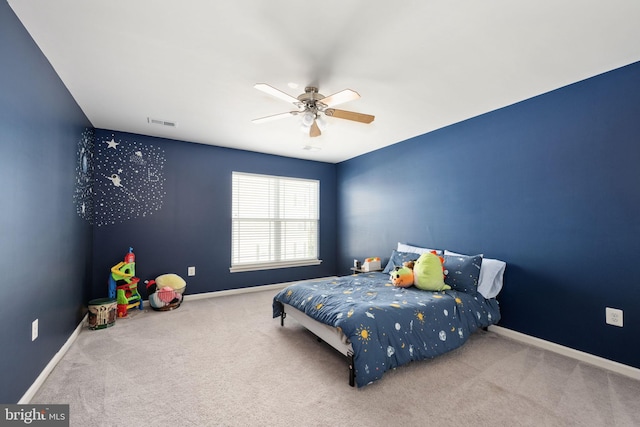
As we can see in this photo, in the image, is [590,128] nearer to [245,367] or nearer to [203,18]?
[203,18]

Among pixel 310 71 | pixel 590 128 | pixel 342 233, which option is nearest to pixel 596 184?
pixel 590 128

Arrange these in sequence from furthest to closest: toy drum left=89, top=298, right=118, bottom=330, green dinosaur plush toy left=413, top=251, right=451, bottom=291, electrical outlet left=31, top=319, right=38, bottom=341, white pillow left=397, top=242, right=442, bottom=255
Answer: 1. white pillow left=397, top=242, right=442, bottom=255
2. toy drum left=89, top=298, right=118, bottom=330
3. green dinosaur plush toy left=413, top=251, right=451, bottom=291
4. electrical outlet left=31, top=319, right=38, bottom=341

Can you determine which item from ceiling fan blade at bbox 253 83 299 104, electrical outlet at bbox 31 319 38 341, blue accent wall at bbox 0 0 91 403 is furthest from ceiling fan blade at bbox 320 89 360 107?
electrical outlet at bbox 31 319 38 341

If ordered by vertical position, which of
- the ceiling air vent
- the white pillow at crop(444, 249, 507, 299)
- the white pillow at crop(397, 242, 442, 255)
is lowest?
the white pillow at crop(444, 249, 507, 299)

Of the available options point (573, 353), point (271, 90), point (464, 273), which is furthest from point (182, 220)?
point (573, 353)

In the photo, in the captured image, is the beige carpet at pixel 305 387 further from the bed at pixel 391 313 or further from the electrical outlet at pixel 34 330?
the electrical outlet at pixel 34 330

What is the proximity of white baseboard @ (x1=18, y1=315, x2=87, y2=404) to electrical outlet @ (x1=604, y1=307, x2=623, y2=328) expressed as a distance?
14.5 feet

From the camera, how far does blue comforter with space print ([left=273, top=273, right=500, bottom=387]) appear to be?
2094 millimetres

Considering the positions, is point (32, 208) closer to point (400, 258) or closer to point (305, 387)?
point (305, 387)

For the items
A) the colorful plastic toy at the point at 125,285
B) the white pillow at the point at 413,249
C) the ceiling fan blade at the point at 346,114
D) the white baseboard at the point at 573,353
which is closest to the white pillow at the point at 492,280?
the white baseboard at the point at 573,353

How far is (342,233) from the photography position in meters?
5.72

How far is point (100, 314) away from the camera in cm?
318

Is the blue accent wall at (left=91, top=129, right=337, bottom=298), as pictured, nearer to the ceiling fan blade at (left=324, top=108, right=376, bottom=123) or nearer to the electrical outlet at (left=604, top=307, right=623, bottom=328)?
the ceiling fan blade at (left=324, top=108, right=376, bottom=123)

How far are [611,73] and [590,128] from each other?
45cm
